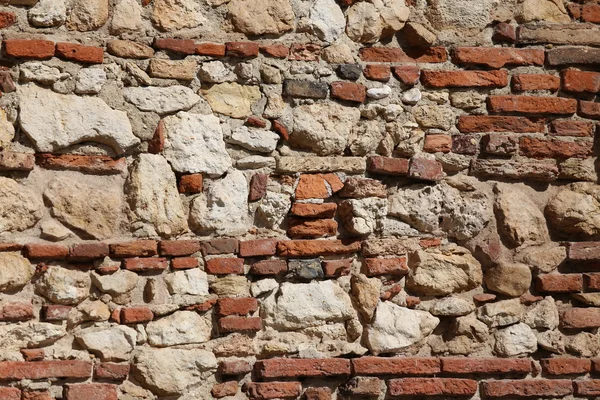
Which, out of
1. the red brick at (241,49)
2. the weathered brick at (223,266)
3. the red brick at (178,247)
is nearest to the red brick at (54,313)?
the red brick at (178,247)

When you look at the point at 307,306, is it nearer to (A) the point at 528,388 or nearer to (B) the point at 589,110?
(A) the point at 528,388

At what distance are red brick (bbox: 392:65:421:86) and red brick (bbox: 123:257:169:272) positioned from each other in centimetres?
116

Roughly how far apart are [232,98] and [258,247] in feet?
1.87

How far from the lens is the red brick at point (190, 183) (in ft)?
10.1

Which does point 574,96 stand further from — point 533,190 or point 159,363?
point 159,363

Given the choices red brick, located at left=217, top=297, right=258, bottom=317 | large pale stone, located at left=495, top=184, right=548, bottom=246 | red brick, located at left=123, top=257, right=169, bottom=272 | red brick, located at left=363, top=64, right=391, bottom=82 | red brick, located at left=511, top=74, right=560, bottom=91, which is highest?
red brick, located at left=511, top=74, right=560, bottom=91

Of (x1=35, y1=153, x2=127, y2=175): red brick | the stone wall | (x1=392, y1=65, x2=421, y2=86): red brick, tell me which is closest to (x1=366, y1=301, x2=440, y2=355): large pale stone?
the stone wall

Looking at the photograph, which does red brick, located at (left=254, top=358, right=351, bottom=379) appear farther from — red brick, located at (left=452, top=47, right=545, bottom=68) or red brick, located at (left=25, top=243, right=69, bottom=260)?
red brick, located at (left=452, top=47, right=545, bottom=68)

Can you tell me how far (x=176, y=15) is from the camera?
10.2 ft

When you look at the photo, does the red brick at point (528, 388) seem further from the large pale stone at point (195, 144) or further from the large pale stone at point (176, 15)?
the large pale stone at point (176, 15)

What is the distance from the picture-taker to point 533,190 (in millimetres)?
A: 3395

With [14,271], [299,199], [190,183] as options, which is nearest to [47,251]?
[14,271]

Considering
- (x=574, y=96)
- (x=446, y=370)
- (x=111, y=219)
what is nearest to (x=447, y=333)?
(x=446, y=370)

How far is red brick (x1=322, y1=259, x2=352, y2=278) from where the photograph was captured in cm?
316
